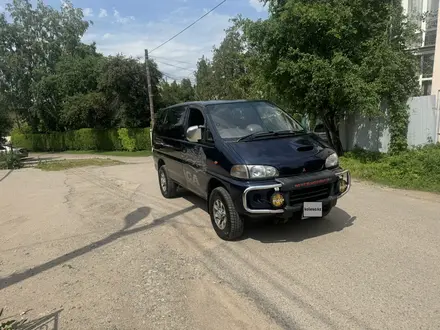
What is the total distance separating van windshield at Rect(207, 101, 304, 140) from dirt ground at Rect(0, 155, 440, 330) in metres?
1.49

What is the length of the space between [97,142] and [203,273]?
88.8 feet

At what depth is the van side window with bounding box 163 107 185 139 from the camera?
636cm

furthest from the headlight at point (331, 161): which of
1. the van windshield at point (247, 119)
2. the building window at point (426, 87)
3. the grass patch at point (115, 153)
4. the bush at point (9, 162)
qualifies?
the grass patch at point (115, 153)

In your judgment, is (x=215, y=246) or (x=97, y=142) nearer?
(x=215, y=246)

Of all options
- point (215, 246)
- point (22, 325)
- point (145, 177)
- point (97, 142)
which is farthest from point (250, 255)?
point (97, 142)

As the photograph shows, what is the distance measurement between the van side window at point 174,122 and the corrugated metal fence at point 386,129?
769cm

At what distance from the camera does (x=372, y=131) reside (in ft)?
41.0

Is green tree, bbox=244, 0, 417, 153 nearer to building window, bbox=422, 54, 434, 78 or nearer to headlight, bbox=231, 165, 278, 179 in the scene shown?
building window, bbox=422, 54, 434, 78

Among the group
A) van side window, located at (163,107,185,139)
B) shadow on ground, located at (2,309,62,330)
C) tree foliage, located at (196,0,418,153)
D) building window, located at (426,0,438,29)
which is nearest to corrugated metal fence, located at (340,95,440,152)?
tree foliage, located at (196,0,418,153)

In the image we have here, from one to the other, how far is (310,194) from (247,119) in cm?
163

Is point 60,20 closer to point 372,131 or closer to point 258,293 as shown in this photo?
point 372,131

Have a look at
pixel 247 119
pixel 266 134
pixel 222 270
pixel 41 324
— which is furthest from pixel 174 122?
pixel 41 324

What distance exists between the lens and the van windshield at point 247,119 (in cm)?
514

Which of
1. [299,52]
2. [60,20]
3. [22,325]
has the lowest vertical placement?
[22,325]
